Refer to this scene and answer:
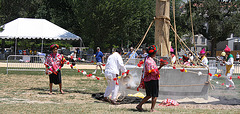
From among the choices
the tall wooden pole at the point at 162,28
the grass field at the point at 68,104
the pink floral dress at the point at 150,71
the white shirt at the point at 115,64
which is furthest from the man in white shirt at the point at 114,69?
the tall wooden pole at the point at 162,28

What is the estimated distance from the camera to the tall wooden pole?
10.5 metres

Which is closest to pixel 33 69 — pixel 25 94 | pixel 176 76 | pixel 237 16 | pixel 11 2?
pixel 25 94

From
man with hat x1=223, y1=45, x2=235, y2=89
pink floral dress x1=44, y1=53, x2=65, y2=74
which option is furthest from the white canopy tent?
man with hat x1=223, y1=45, x2=235, y2=89

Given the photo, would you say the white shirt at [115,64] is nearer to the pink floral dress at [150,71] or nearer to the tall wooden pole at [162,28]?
the pink floral dress at [150,71]

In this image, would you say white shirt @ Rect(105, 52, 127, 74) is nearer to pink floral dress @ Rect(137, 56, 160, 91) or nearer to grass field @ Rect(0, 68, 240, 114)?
grass field @ Rect(0, 68, 240, 114)

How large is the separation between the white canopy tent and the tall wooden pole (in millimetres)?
19172

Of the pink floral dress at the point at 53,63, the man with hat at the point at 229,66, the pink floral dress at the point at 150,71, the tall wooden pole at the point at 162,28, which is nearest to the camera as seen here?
the pink floral dress at the point at 150,71

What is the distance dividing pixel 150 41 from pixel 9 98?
145 ft

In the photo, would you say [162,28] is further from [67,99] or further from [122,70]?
[67,99]

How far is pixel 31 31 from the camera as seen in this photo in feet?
94.8

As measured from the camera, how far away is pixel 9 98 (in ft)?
31.9

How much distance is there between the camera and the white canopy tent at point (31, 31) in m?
28.4

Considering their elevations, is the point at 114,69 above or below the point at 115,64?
below

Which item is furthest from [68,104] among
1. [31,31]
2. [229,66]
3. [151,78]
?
[31,31]
